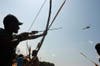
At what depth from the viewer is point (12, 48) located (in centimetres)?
598

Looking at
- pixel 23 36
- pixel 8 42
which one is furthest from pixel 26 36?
pixel 8 42

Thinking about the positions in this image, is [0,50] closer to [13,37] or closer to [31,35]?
[13,37]

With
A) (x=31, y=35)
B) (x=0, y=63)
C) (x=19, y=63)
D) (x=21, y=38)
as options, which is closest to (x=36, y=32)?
(x=31, y=35)

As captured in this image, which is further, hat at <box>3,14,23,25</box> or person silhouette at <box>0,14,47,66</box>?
hat at <box>3,14,23,25</box>

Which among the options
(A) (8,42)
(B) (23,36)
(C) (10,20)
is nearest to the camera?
(A) (8,42)

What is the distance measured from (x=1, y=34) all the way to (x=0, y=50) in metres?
0.32

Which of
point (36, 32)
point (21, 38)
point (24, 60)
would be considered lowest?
point (24, 60)

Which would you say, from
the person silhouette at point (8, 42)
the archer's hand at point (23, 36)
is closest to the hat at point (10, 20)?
the person silhouette at point (8, 42)

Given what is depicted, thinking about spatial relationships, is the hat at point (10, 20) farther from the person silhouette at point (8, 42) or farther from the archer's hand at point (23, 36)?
the archer's hand at point (23, 36)

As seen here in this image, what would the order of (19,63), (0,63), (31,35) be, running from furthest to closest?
(19,63), (31,35), (0,63)

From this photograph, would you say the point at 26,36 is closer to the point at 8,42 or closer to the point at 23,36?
the point at 23,36

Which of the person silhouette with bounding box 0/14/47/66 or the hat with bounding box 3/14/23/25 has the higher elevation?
the hat with bounding box 3/14/23/25

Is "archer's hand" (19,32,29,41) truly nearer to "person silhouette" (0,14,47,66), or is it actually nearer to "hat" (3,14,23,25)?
"person silhouette" (0,14,47,66)

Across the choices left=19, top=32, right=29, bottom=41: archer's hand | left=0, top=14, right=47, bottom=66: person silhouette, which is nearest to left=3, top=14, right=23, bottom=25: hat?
left=0, top=14, right=47, bottom=66: person silhouette
